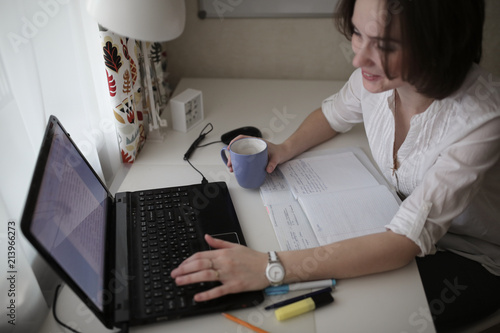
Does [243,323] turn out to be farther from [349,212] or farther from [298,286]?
[349,212]

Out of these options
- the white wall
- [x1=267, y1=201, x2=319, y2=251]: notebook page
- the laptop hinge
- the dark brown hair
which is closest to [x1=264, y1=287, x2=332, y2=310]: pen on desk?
[x1=267, y1=201, x2=319, y2=251]: notebook page

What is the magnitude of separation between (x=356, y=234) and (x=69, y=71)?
761 mm

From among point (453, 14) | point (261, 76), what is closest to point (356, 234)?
point (453, 14)

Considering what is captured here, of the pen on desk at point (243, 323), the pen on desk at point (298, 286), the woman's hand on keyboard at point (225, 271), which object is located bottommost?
the pen on desk at point (243, 323)

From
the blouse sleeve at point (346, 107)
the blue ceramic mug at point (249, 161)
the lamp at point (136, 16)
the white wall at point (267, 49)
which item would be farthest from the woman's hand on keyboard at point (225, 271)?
the white wall at point (267, 49)

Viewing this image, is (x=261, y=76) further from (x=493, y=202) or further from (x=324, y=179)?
(x=493, y=202)

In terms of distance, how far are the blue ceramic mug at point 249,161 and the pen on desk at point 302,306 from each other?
0.34 m

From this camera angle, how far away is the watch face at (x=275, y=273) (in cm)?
74

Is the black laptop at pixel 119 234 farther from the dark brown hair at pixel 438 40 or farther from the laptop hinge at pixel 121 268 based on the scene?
the dark brown hair at pixel 438 40

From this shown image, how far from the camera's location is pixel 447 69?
0.78 meters

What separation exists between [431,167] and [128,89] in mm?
795

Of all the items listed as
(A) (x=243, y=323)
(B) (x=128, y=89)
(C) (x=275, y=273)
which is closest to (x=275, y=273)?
(C) (x=275, y=273)

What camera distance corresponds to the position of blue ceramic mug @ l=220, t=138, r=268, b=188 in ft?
3.08

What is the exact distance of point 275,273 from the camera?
2.43 ft
